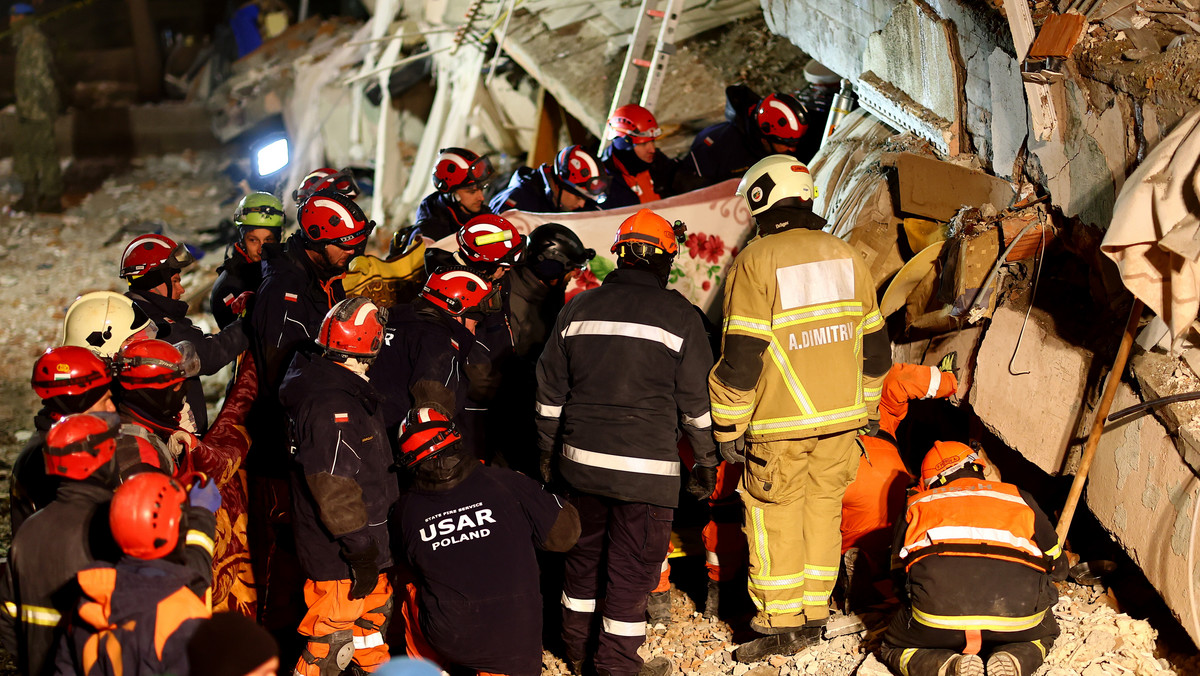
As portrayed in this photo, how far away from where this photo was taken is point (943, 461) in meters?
4.11

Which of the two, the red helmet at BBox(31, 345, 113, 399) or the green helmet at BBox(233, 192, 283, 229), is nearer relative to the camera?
the red helmet at BBox(31, 345, 113, 399)

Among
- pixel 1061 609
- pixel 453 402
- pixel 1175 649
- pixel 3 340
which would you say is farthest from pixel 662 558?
pixel 3 340

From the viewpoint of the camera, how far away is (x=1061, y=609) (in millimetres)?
4496

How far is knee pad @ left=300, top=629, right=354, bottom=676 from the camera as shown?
434 cm

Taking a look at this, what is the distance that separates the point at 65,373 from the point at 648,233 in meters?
2.38

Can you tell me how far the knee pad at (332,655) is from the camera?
14.2 ft

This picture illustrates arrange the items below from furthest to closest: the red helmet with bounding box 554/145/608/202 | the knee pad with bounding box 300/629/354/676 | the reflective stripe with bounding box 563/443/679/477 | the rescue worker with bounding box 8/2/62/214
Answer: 1. the rescue worker with bounding box 8/2/62/214
2. the red helmet with bounding box 554/145/608/202
3. the knee pad with bounding box 300/629/354/676
4. the reflective stripe with bounding box 563/443/679/477

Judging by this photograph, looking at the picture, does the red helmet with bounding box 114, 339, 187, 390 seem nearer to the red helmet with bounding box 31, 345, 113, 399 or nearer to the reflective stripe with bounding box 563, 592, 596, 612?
the red helmet with bounding box 31, 345, 113, 399

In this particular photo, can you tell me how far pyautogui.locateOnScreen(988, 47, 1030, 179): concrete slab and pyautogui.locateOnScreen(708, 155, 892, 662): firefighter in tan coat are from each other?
51.7 inches

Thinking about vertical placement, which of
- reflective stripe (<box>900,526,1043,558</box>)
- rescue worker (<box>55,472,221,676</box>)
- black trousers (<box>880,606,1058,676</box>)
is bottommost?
black trousers (<box>880,606,1058,676</box>)

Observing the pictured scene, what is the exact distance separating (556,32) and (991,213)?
6328 mm

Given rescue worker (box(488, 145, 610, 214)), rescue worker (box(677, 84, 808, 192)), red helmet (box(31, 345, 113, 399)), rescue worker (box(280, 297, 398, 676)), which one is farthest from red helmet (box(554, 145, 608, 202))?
red helmet (box(31, 345, 113, 399))

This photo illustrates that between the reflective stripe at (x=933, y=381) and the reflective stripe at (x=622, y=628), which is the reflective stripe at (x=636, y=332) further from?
the reflective stripe at (x=933, y=381)

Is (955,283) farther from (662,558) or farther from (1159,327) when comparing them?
(662,558)
